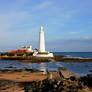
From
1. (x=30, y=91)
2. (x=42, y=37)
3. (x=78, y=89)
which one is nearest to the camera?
→ (x=78, y=89)

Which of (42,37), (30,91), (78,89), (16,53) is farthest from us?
(16,53)

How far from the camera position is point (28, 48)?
70000mm

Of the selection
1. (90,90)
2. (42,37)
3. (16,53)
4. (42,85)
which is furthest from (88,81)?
(16,53)

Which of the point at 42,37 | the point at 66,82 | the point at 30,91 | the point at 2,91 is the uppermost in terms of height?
the point at 42,37

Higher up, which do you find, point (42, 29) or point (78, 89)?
point (42, 29)

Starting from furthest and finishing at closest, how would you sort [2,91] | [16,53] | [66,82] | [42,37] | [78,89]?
[16,53] < [42,37] < [2,91] < [66,82] < [78,89]

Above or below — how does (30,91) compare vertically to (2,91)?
above

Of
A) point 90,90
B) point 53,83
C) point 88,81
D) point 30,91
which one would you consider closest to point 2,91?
point 30,91

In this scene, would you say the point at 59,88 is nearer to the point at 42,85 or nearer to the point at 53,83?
the point at 53,83

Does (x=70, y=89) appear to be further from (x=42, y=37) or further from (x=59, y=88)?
(x=42, y=37)

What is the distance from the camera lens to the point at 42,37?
2127 inches

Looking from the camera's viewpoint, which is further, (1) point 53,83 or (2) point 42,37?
(2) point 42,37

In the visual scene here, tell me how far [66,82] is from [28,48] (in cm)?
6297

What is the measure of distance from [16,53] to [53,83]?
60011 millimetres
